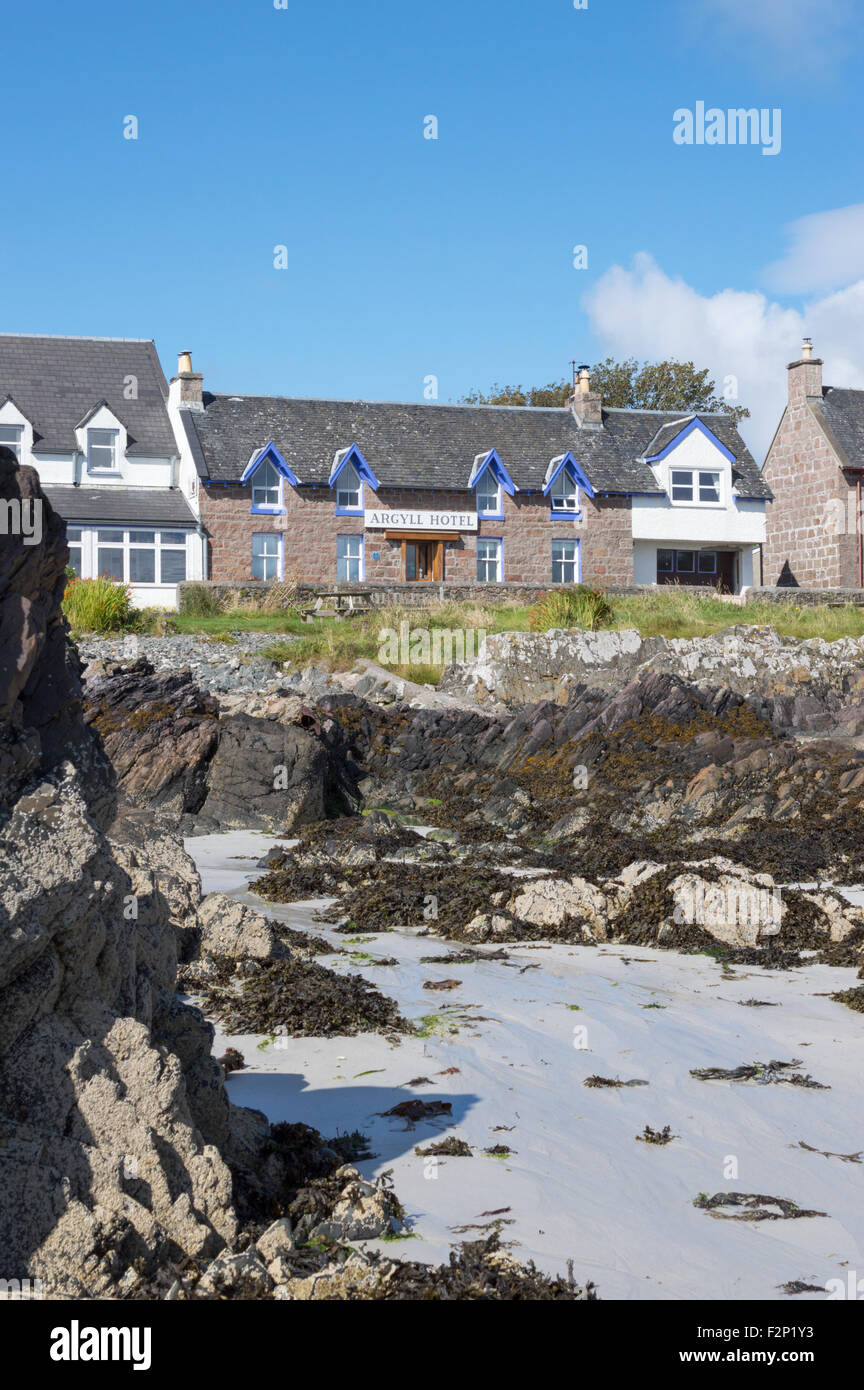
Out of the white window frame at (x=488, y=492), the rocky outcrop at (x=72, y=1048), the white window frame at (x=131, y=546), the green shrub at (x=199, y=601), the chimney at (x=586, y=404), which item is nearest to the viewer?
the rocky outcrop at (x=72, y=1048)

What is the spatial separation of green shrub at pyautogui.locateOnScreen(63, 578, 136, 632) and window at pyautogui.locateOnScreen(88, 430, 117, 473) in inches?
548

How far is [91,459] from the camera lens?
4238 centimetres

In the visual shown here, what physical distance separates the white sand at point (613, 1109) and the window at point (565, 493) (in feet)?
125

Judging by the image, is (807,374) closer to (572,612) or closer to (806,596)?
(806,596)

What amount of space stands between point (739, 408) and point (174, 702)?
5410cm

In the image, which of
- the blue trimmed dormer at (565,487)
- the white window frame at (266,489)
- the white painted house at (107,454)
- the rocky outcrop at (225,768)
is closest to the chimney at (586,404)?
the blue trimmed dormer at (565,487)

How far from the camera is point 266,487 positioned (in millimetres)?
42219

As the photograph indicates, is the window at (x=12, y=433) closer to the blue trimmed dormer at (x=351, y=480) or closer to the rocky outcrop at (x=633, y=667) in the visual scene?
the blue trimmed dormer at (x=351, y=480)

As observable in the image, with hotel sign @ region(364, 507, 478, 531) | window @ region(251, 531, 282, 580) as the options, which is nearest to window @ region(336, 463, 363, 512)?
hotel sign @ region(364, 507, 478, 531)

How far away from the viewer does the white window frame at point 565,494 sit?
4500 centimetres

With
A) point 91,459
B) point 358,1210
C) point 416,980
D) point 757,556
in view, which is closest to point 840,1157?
point 358,1210

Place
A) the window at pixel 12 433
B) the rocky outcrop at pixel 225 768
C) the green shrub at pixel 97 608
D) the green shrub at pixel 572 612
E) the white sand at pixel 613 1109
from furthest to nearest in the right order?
1. the window at pixel 12 433
2. the green shrub at pixel 97 608
3. the green shrub at pixel 572 612
4. the rocky outcrop at pixel 225 768
5. the white sand at pixel 613 1109
